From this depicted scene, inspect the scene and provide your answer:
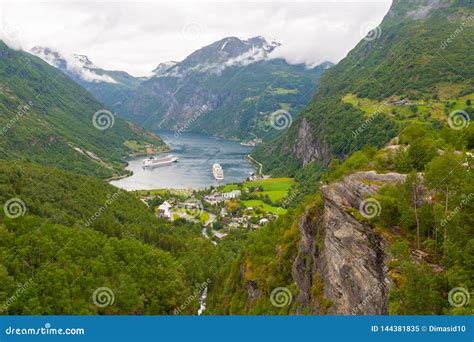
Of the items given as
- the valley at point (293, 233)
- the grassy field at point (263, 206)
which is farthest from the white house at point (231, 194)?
the grassy field at point (263, 206)

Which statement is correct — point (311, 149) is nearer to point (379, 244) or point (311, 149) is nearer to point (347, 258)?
point (347, 258)

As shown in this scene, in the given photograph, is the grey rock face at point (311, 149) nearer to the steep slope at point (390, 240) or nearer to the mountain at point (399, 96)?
the mountain at point (399, 96)

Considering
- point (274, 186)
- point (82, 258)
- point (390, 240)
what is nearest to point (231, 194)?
point (274, 186)

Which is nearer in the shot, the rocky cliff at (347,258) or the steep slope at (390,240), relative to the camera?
the steep slope at (390,240)

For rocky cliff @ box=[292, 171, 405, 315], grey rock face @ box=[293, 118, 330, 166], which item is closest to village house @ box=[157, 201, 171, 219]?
grey rock face @ box=[293, 118, 330, 166]

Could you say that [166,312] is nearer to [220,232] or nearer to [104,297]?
[104,297]
